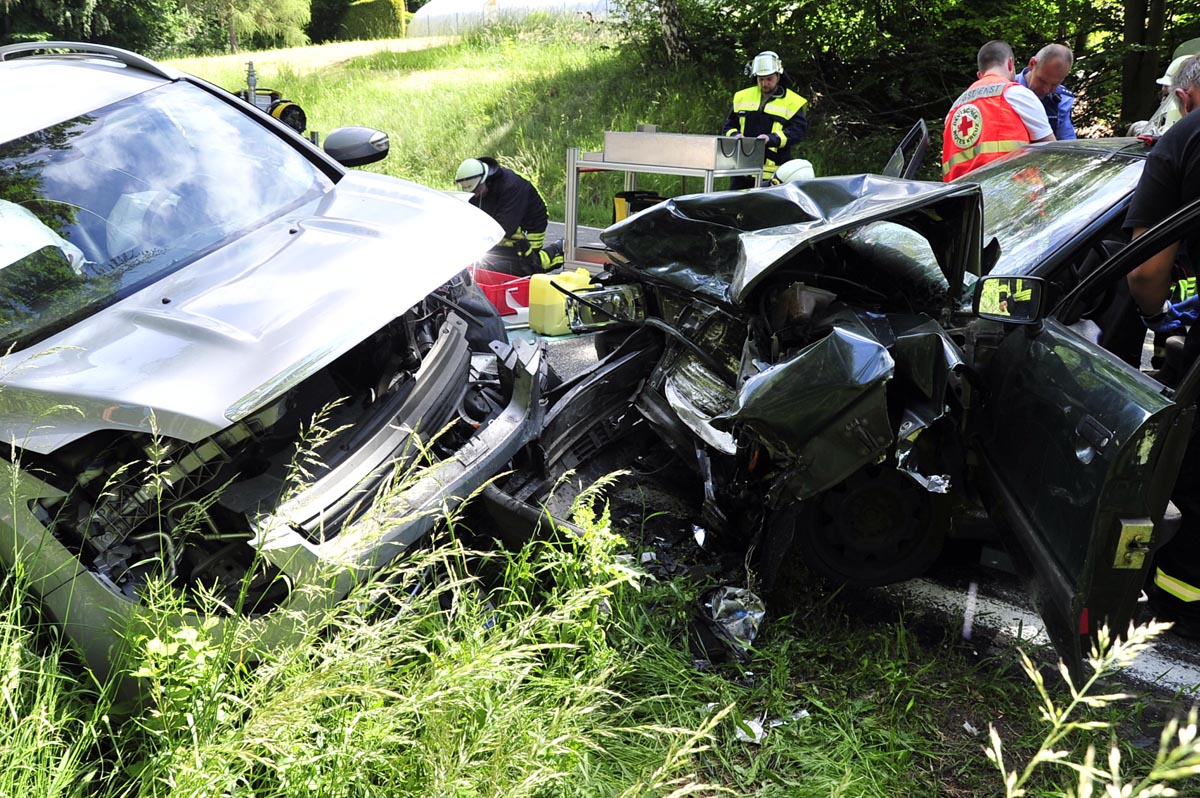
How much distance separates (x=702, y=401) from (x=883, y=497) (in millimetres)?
694

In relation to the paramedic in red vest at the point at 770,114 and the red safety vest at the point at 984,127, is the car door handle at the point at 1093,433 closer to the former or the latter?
the red safety vest at the point at 984,127

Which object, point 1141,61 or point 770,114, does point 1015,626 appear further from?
point 1141,61

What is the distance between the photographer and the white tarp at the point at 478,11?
21953 millimetres

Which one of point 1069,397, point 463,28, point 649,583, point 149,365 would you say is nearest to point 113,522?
point 149,365

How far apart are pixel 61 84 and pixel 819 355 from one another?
2.86 metres

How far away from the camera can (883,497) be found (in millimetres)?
3029

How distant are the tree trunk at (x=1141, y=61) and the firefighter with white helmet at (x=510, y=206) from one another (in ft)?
22.1

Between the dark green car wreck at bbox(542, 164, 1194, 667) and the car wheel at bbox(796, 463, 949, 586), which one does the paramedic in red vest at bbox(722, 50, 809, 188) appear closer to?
the dark green car wreck at bbox(542, 164, 1194, 667)

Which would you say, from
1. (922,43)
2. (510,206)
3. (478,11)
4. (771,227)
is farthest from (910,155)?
(478,11)

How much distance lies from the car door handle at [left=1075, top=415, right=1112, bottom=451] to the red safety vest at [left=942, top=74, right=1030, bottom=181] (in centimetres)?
343

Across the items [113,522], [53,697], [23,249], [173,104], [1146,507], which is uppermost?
[173,104]

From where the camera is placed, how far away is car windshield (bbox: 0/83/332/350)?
2.61 metres

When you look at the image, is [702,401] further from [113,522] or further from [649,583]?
[113,522]

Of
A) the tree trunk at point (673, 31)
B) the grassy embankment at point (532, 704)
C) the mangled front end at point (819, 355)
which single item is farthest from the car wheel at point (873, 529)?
the tree trunk at point (673, 31)
